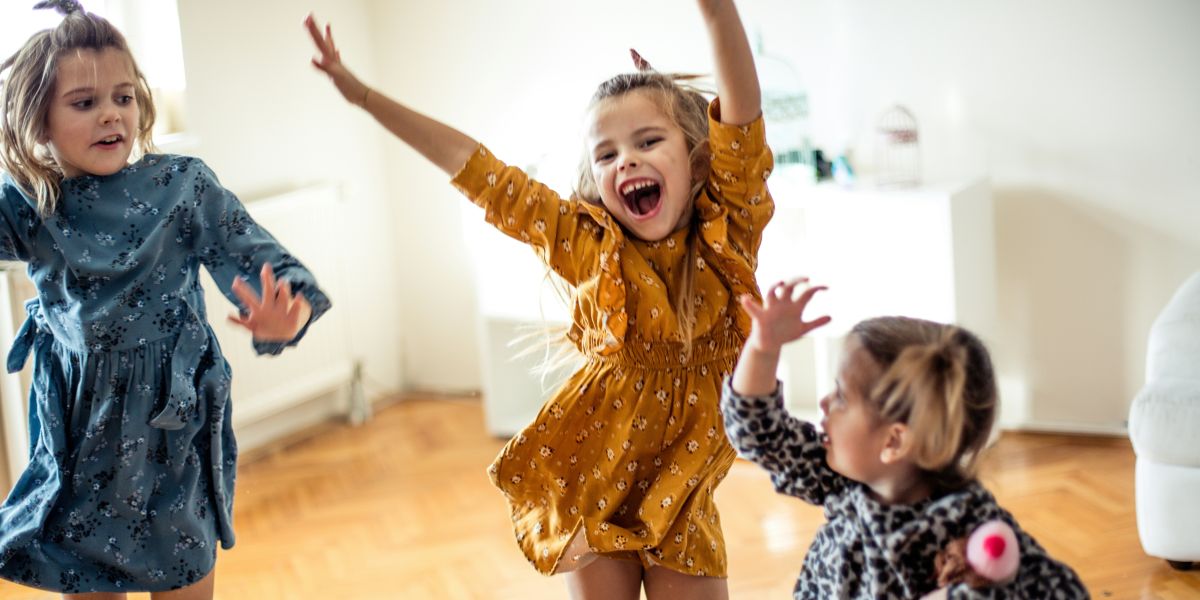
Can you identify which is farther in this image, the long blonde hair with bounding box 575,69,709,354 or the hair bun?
the hair bun

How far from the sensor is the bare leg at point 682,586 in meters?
2.14

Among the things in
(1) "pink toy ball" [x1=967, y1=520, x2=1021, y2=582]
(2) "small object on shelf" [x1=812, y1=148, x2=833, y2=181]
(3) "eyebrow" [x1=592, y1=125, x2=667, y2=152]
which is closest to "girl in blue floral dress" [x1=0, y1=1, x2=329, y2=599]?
(3) "eyebrow" [x1=592, y1=125, x2=667, y2=152]

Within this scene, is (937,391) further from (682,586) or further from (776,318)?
(682,586)

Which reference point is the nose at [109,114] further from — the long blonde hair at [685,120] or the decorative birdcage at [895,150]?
the decorative birdcage at [895,150]

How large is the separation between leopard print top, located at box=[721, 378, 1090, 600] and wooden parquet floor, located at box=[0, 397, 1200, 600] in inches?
53.9

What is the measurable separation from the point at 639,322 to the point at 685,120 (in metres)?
0.33

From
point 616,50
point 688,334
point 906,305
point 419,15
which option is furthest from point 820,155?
point 688,334

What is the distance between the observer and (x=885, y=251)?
12.3ft

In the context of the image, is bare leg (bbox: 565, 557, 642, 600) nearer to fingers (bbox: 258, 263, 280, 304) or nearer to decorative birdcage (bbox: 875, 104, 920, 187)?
fingers (bbox: 258, 263, 280, 304)

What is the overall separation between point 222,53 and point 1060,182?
100 inches

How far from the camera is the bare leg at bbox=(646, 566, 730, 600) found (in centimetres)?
214

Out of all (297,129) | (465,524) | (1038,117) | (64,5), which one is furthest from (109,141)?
(1038,117)

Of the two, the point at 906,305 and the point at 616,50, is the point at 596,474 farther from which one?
the point at 616,50

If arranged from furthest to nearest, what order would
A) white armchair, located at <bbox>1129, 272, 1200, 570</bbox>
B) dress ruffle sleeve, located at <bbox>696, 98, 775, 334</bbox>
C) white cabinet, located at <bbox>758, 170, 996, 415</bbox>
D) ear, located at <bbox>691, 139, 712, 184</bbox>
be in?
white cabinet, located at <bbox>758, 170, 996, 415</bbox>, white armchair, located at <bbox>1129, 272, 1200, 570</bbox>, ear, located at <bbox>691, 139, 712, 184</bbox>, dress ruffle sleeve, located at <bbox>696, 98, 775, 334</bbox>
